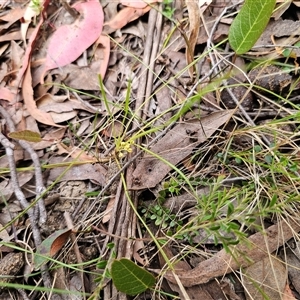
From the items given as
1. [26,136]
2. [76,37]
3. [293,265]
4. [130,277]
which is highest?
[76,37]

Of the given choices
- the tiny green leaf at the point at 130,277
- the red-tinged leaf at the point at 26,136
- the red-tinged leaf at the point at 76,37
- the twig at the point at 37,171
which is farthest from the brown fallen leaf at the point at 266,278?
the red-tinged leaf at the point at 76,37

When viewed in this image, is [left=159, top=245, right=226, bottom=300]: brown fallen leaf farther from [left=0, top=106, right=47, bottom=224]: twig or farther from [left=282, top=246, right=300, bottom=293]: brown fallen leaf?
[left=0, top=106, right=47, bottom=224]: twig

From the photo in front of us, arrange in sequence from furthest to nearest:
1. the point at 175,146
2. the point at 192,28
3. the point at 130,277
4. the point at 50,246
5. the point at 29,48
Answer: the point at 29,48 < the point at 192,28 < the point at 175,146 < the point at 50,246 < the point at 130,277

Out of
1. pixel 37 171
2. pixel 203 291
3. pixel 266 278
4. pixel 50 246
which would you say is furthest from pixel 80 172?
pixel 266 278

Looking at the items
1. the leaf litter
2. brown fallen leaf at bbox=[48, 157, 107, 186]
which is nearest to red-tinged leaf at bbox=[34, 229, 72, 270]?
the leaf litter

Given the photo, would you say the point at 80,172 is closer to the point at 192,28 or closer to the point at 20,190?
the point at 20,190

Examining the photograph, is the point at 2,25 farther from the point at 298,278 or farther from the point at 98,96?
the point at 298,278

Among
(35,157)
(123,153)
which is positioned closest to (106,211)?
(123,153)

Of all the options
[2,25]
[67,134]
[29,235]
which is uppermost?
[2,25]
